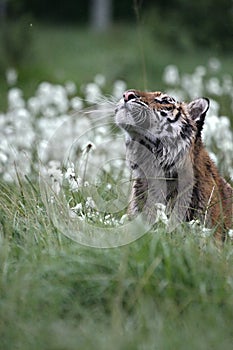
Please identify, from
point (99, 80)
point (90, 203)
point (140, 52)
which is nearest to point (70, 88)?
point (99, 80)

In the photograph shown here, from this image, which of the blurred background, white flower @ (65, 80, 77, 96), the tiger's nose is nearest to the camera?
the tiger's nose

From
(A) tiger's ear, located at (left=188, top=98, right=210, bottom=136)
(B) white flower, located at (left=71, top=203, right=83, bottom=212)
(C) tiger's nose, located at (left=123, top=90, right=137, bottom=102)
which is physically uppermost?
(C) tiger's nose, located at (left=123, top=90, right=137, bottom=102)

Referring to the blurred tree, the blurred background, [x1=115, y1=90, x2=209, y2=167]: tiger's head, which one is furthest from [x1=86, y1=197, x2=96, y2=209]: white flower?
the blurred tree

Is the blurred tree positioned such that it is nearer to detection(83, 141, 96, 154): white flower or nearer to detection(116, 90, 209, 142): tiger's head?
detection(83, 141, 96, 154): white flower

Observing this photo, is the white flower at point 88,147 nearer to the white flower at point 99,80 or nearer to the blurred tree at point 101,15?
the white flower at point 99,80

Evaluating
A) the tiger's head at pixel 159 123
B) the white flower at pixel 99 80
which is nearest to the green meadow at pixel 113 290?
the tiger's head at pixel 159 123

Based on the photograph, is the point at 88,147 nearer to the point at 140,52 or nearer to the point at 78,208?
the point at 78,208

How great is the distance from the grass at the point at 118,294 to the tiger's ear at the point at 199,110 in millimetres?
1143

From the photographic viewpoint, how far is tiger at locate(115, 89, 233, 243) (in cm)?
641

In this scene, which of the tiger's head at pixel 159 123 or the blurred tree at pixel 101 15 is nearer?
the tiger's head at pixel 159 123

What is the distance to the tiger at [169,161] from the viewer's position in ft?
21.0

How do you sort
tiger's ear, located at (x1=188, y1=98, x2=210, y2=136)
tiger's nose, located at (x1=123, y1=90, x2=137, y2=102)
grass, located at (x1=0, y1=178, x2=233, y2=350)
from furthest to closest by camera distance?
tiger's ear, located at (x1=188, y1=98, x2=210, y2=136) < tiger's nose, located at (x1=123, y1=90, x2=137, y2=102) < grass, located at (x1=0, y1=178, x2=233, y2=350)

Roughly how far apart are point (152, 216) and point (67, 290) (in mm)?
1255

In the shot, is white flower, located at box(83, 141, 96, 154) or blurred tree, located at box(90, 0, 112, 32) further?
blurred tree, located at box(90, 0, 112, 32)
